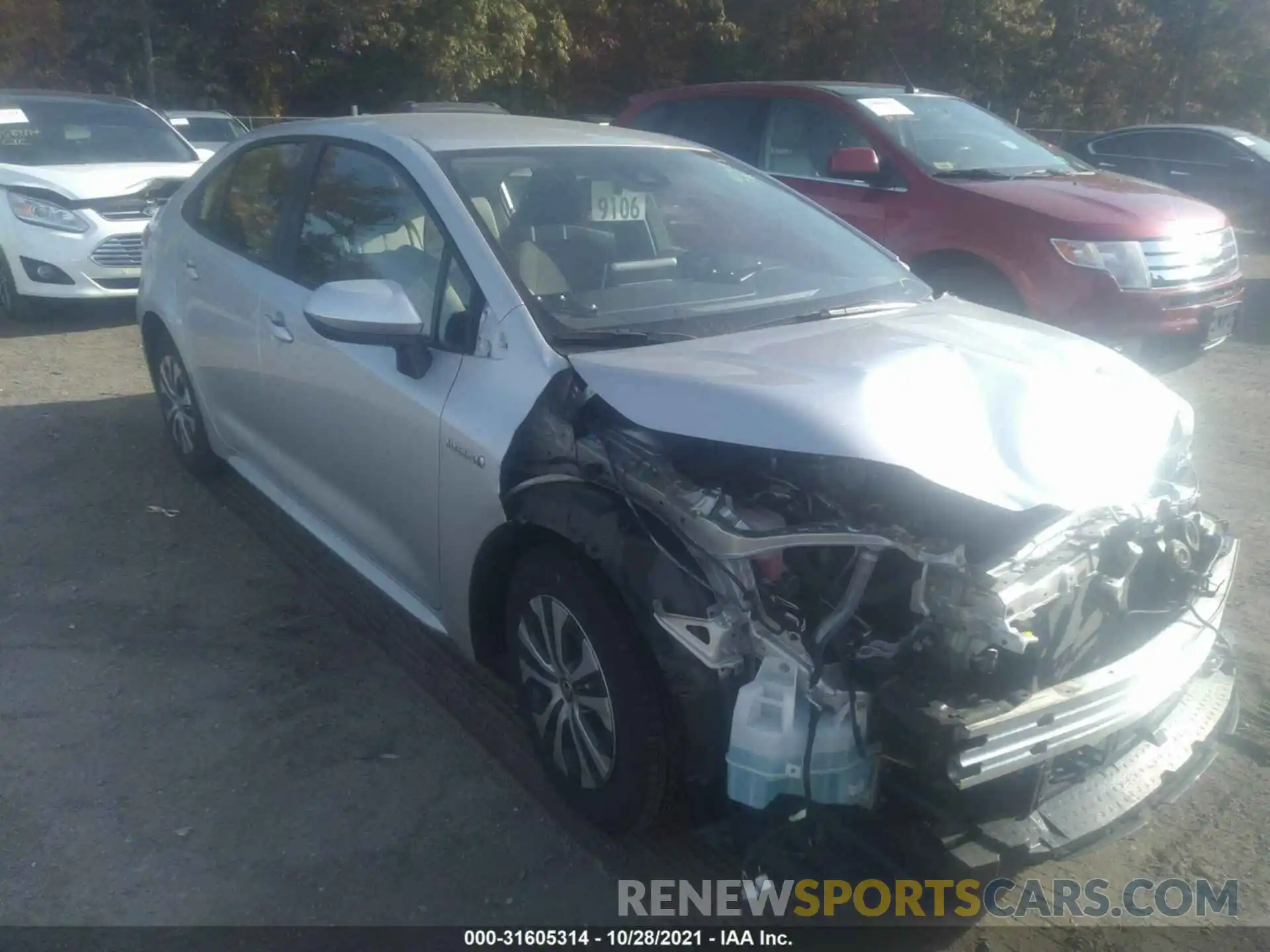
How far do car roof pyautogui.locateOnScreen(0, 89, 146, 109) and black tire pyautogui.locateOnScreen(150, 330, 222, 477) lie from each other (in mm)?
5496

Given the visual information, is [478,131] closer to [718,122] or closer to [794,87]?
[794,87]

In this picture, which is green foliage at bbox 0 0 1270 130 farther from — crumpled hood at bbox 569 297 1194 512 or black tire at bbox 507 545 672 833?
black tire at bbox 507 545 672 833

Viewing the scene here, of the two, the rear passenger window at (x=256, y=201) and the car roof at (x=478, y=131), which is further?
the rear passenger window at (x=256, y=201)

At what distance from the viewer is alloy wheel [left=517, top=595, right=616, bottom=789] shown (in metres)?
2.87

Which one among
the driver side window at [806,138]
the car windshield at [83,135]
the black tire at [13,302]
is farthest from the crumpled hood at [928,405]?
the car windshield at [83,135]

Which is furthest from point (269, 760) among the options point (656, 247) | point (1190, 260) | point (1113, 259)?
point (1190, 260)

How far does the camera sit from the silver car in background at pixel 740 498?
2.45 metres

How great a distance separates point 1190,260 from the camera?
6.59m

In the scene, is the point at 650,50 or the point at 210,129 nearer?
the point at 210,129

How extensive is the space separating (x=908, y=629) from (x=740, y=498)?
0.51 m

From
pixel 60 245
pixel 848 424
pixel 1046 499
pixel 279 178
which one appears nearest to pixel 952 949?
pixel 1046 499

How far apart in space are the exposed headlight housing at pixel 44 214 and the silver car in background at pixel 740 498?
547 centimetres

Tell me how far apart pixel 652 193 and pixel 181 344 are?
2.39 m

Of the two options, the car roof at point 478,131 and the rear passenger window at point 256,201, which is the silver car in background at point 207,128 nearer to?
the rear passenger window at point 256,201
